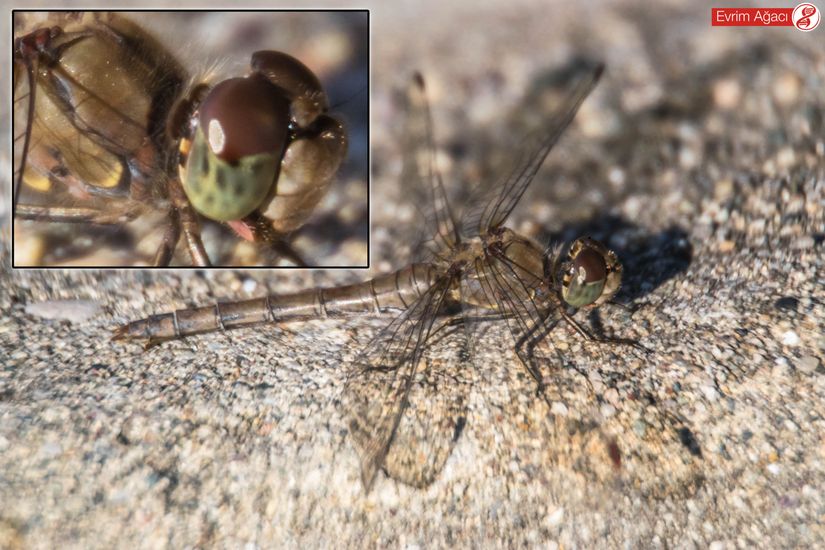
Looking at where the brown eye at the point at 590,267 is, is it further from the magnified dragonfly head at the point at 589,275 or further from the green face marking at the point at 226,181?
the green face marking at the point at 226,181

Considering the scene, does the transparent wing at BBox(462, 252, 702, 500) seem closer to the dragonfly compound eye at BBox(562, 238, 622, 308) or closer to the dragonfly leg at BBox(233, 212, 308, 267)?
the dragonfly compound eye at BBox(562, 238, 622, 308)

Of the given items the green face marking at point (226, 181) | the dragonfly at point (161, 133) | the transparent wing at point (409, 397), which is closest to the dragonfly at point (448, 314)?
the transparent wing at point (409, 397)

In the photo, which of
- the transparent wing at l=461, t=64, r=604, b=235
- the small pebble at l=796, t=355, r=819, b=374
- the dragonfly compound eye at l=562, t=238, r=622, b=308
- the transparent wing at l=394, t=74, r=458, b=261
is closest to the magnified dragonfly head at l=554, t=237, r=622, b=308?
the dragonfly compound eye at l=562, t=238, r=622, b=308

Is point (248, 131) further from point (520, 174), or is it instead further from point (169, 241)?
point (520, 174)

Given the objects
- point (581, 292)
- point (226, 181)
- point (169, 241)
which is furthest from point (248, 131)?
point (581, 292)

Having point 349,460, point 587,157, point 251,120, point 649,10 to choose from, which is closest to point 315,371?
point 349,460

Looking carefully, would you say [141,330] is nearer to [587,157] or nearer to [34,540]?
[34,540]
